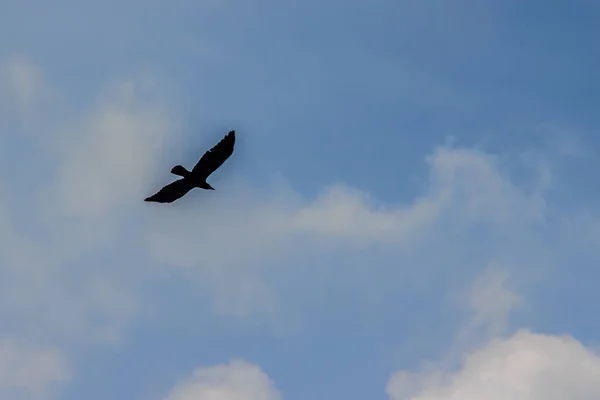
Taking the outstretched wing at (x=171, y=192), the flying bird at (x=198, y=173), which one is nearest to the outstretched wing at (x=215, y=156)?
the flying bird at (x=198, y=173)

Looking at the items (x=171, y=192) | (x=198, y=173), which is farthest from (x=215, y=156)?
(x=171, y=192)

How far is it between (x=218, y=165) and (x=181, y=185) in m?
2.07

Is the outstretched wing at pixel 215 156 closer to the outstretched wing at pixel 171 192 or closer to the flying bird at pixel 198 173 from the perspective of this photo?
the flying bird at pixel 198 173

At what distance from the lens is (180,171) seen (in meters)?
34.2

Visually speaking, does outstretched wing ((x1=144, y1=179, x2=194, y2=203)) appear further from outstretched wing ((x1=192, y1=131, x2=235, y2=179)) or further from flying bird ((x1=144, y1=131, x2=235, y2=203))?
outstretched wing ((x1=192, y1=131, x2=235, y2=179))

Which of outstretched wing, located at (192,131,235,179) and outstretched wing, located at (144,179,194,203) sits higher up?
outstretched wing, located at (192,131,235,179)

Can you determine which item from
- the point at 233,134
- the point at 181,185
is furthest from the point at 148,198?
the point at 233,134

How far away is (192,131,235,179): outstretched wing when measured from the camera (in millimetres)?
34156

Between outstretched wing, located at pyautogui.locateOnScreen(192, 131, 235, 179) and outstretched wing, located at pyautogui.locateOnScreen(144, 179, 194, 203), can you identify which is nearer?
outstretched wing, located at pyautogui.locateOnScreen(192, 131, 235, 179)

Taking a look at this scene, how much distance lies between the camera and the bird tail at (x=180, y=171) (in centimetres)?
3397

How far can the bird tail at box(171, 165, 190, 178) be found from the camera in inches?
1337

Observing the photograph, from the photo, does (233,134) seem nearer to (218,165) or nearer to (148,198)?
(218,165)

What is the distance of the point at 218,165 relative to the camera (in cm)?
3494

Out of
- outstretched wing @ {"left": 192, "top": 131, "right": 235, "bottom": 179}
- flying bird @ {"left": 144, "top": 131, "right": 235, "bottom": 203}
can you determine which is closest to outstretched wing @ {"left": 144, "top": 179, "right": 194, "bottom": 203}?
flying bird @ {"left": 144, "top": 131, "right": 235, "bottom": 203}
